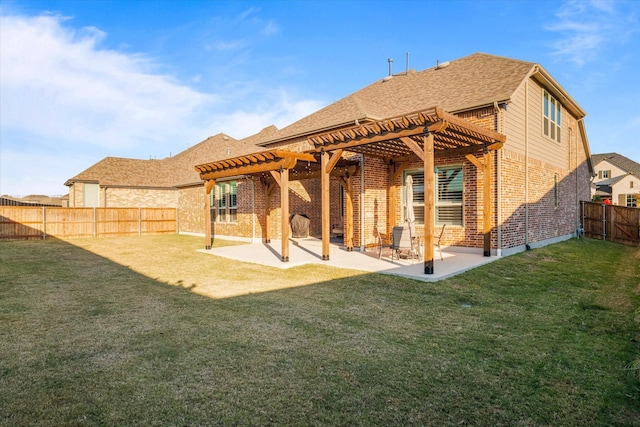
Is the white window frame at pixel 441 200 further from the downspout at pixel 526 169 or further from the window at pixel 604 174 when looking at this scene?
the window at pixel 604 174

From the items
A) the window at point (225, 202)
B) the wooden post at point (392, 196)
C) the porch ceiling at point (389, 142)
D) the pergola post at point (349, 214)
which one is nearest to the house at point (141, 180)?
the window at point (225, 202)

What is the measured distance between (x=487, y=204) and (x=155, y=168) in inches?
1037

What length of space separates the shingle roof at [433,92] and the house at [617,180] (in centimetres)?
2960

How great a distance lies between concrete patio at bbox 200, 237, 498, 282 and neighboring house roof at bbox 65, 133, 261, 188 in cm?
1335

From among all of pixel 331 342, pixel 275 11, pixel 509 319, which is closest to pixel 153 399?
pixel 331 342

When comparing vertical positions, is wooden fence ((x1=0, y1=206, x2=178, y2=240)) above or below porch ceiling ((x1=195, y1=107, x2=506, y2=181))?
below

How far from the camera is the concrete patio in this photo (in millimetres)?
8161

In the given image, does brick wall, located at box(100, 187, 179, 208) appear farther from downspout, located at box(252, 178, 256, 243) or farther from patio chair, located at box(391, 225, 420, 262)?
patio chair, located at box(391, 225, 420, 262)

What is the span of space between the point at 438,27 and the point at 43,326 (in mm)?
16255

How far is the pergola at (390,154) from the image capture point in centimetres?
758

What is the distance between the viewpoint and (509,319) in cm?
523

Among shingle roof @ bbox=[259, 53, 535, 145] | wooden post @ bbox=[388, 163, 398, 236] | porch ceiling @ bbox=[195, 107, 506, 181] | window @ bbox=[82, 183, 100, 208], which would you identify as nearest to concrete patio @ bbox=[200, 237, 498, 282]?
wooden post @ bbox=[388, 163, 398, 236]

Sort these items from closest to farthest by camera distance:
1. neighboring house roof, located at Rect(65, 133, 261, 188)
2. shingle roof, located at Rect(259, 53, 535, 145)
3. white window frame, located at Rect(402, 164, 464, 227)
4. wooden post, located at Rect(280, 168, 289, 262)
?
wooden post, located at Rect(280, 168, 289, 262), shingle roof, located at Rect(259, 53, 535, 145), white window frame, located at Rect(402, 164, 464, 227), neighboring house roof, located at Rect(65, 133, 261, 188)

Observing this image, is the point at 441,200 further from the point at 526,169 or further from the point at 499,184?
the point at 526,169
